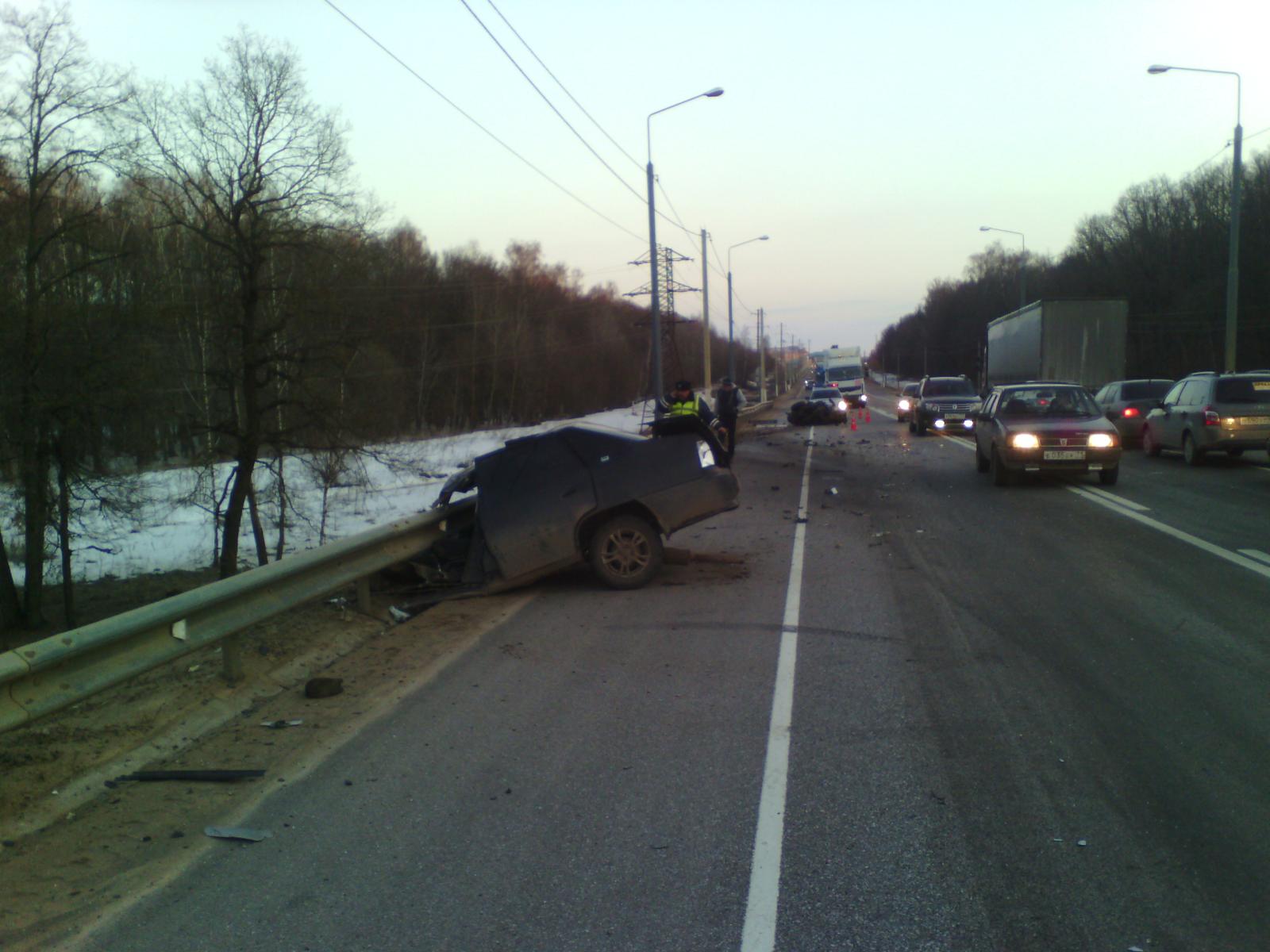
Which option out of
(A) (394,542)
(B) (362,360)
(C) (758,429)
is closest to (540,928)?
(A) (394,542)

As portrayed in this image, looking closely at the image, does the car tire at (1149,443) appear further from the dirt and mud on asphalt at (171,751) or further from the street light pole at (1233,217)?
the dirt and mud on asphalt at (171,751)

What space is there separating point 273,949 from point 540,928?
2.98ft

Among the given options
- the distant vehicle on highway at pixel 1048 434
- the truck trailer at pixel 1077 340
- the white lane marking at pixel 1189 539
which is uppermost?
the truck trailer at pixel 1077 340

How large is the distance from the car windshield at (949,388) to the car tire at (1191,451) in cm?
1232

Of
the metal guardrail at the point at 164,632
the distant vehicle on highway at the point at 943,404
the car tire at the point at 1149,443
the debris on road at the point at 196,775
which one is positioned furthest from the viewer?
the distant vehicle on highway at the point at 943,404

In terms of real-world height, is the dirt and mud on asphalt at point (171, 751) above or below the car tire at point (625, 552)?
below

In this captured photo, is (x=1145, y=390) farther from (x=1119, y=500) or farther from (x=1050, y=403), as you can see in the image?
(x=1119, y=500)

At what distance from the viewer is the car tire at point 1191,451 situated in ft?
65.5

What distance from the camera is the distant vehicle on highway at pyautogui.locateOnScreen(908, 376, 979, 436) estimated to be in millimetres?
31094

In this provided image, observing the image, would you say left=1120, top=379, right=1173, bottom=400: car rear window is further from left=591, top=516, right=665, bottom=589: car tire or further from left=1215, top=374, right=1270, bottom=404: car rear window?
left=591, top=516, right=665, bottom=589: car tire

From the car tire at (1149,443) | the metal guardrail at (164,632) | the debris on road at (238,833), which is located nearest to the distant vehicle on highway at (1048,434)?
the car tire at (1149,443)

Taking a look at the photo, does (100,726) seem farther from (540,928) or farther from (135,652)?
(540,928)

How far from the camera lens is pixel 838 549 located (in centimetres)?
1170

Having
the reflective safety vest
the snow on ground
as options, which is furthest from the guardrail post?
the snow on ground
